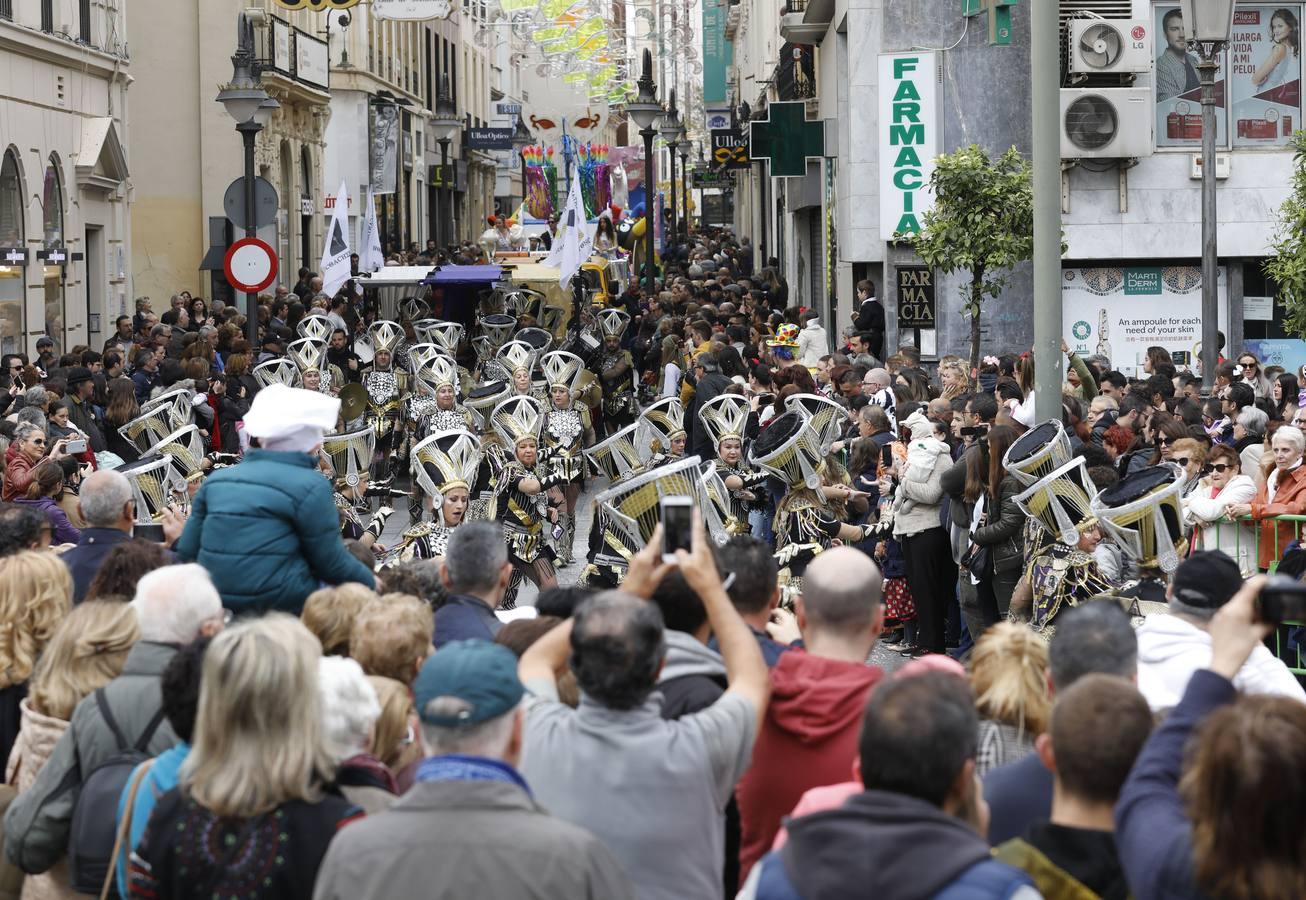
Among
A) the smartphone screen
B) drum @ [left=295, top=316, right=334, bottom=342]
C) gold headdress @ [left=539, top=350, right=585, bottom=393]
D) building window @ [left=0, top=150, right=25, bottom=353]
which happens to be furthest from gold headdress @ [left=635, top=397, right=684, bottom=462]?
building window @ [left=0, top=150, right=25, bottom=353]

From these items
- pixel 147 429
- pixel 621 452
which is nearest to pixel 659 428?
pixel 621 452

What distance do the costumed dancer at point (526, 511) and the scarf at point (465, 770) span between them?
816 centimetres

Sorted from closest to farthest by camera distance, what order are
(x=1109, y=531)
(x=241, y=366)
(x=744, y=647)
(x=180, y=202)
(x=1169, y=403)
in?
(x=744, y=647), (x=1109, y=531), (x=1169, y=403), (x=241, y=366), (x=180, y=202)

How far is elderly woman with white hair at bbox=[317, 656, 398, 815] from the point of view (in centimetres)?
463

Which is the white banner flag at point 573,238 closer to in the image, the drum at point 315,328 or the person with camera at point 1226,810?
the drum at point 315,328

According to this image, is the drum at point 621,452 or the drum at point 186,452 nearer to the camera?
the drum at point 186,452

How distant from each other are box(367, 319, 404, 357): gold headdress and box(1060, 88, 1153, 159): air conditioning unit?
8551mm

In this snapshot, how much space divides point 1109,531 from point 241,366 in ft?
34.8

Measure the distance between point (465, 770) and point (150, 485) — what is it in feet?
28.0

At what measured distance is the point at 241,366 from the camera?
18344 millimetres

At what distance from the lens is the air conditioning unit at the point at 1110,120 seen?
23969mm

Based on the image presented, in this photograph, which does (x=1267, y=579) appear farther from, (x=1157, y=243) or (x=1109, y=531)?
(x=1157, y=243)

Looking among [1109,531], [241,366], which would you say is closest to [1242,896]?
[1109,531]

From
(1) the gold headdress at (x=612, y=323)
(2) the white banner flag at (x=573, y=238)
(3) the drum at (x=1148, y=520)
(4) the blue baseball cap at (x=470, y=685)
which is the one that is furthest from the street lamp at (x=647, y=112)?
(4) the blue baseball cap at (x=470, y=685)
